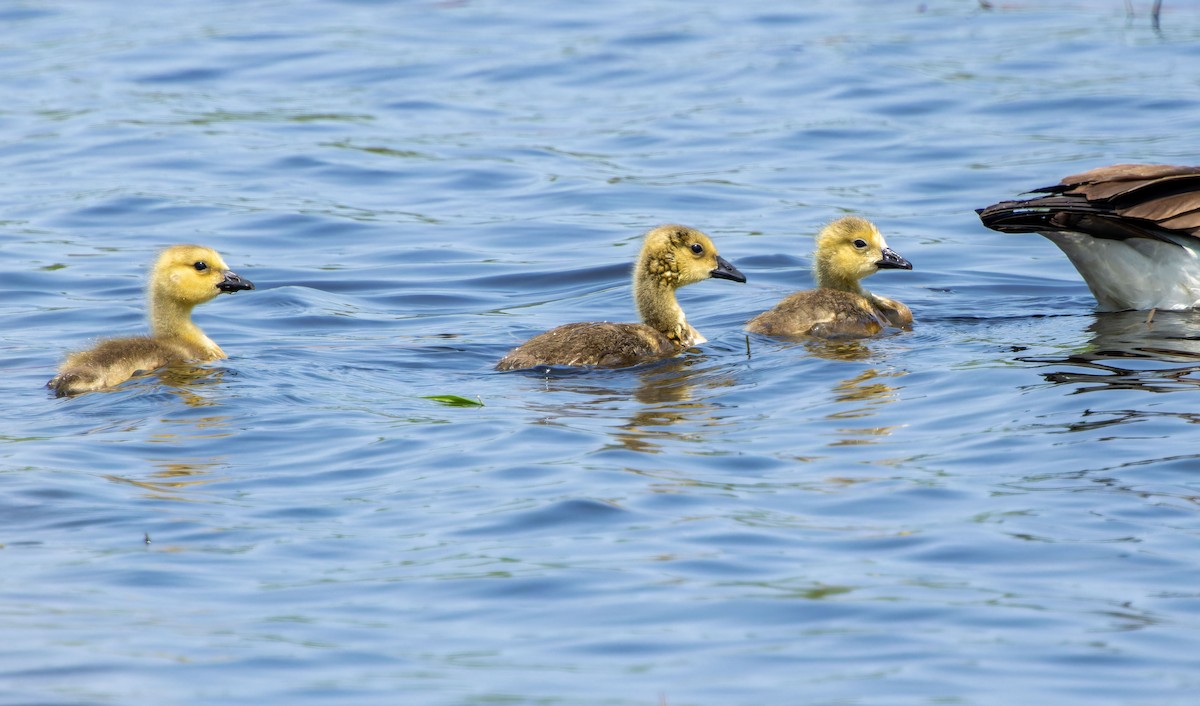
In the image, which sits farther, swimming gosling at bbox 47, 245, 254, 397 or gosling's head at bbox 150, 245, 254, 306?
gosling's head at bbox 150, 245, 254, 306

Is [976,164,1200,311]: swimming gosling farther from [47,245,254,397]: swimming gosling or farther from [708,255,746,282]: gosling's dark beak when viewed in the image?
[47,245,254,397]: swimming gosling

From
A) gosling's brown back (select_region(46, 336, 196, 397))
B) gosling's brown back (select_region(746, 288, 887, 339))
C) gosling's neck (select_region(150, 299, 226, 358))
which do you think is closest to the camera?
gosling's brown back (select_region(46, 336, 196, 397))

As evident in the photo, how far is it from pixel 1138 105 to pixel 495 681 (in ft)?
52.6

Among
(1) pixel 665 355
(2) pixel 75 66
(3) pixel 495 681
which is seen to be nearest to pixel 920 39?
(2) pixel 75 66

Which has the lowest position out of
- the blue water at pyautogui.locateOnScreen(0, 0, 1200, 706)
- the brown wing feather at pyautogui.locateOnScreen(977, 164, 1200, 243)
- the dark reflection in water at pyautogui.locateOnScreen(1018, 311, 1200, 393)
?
the dark reflection in water at pyautogui.locateOnScreen(1018, 311, 1200, 393)

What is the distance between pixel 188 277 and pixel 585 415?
3.44 metres

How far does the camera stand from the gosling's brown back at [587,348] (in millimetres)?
11312

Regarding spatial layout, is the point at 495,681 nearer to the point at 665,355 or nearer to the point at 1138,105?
the point at 665,355

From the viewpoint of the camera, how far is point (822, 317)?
40.0 ft

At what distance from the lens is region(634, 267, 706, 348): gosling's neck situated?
483 inches

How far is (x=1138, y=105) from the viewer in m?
20.4

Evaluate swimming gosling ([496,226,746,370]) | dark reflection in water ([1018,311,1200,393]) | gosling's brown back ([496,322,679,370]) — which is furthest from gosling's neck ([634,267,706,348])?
dark reflection in water ([1018,311,1200,393])

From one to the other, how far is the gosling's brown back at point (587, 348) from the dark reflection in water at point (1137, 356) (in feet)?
8.31

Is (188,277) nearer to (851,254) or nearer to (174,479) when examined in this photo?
(174,479)
